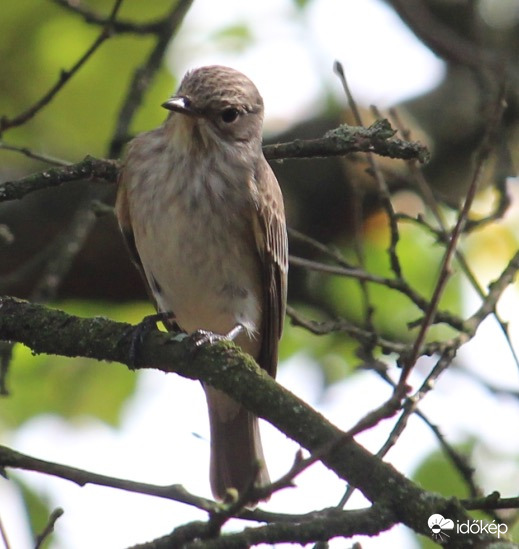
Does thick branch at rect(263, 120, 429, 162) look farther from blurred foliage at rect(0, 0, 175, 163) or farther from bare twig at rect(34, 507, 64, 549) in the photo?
blurred foliage at rect(0, 0, 175, 163)

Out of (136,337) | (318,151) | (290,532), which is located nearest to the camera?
(290,532)

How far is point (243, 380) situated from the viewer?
147 inches

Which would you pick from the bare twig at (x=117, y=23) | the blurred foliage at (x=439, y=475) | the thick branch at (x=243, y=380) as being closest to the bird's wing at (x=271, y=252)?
the bare twig at (x=117, y=23)

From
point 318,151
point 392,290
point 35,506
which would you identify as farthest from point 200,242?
point 392,290

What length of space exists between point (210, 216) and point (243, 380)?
6.04 feet

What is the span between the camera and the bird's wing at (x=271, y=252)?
5605 mm

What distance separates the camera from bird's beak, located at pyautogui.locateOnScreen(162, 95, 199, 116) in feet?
17.4

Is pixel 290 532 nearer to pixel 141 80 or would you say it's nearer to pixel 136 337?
pixel 136 337

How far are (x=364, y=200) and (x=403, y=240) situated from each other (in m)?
0.40

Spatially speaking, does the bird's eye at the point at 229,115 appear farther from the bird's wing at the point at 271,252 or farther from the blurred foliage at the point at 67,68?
the blurred foliage at the point at 67,68

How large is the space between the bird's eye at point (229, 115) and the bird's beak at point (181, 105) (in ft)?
0.77

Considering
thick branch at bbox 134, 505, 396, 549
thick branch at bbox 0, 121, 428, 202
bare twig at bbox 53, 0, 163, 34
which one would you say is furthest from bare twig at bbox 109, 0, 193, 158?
thick branch at bbox 134, 505, 396, 549

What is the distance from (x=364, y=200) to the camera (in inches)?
296

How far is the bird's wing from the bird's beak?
51cm
